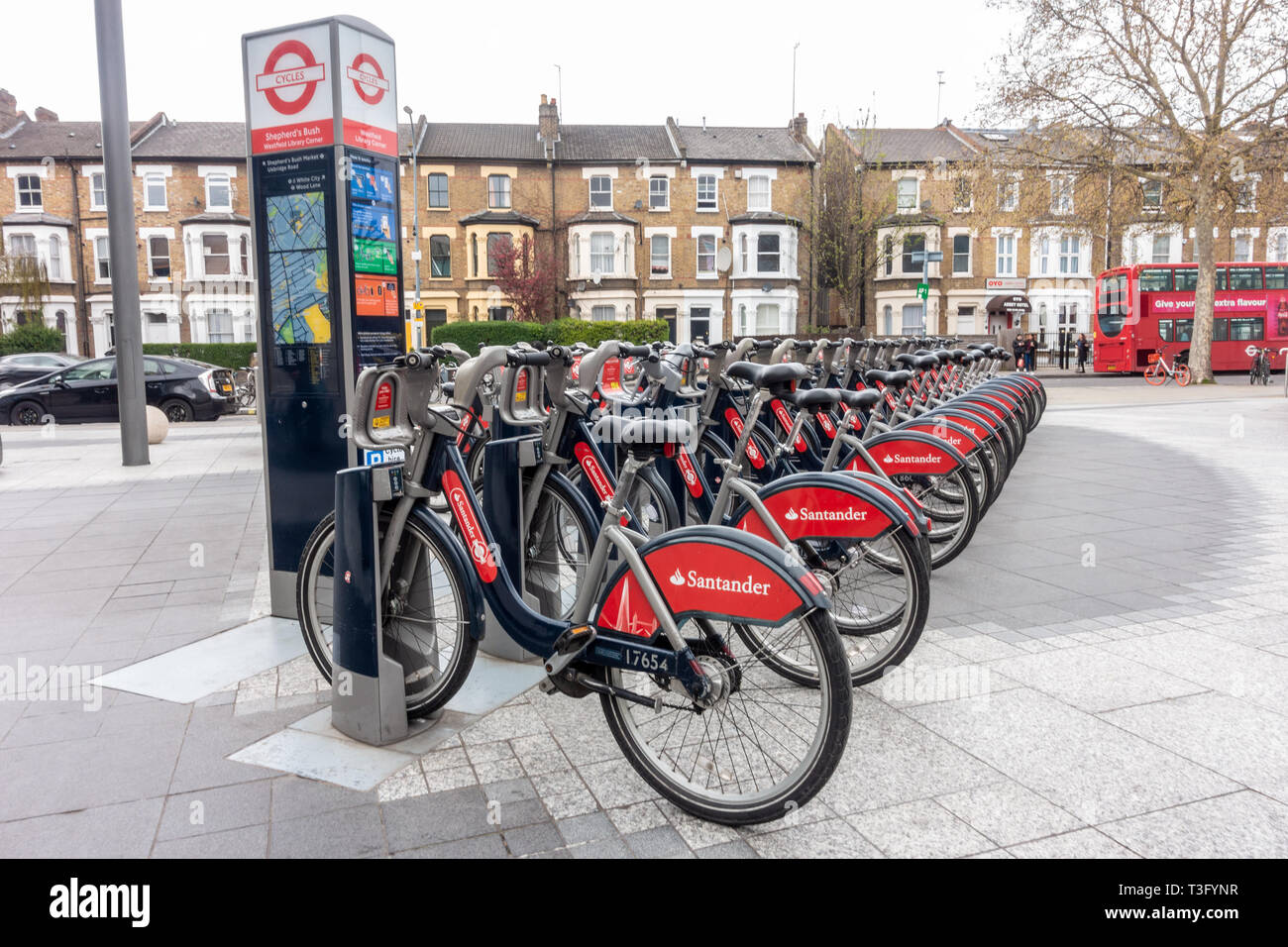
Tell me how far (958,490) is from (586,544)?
8.05 ft

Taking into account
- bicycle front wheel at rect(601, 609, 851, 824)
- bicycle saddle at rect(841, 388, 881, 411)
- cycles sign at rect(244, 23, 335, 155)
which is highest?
cycles sign at rect(244, 23, 335, 155)

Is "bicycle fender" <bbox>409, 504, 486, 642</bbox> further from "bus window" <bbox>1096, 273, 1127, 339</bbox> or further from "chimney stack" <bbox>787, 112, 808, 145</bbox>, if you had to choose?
"chimney stack" <bbox>787, 112, 808, 145</bbox>

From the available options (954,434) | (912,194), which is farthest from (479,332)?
(954,434)

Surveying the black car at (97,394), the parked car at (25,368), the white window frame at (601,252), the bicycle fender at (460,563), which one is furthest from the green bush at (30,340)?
the bicycle fender at (460,563)

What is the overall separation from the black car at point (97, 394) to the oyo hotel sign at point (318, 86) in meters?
15.2

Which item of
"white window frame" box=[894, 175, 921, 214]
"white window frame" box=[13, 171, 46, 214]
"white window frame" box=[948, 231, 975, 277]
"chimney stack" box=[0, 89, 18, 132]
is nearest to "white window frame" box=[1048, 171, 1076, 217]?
"white window frame" box=[894, 175, 921, 214]

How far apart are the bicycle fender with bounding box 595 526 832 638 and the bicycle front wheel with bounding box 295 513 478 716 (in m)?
0.72

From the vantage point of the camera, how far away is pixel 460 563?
131 inches

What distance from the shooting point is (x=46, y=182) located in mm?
39344

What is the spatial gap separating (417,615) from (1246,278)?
3558 centimetres

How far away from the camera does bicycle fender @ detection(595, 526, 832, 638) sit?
2652 millimetres

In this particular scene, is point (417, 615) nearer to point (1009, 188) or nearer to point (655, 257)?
point (1009, 188)
